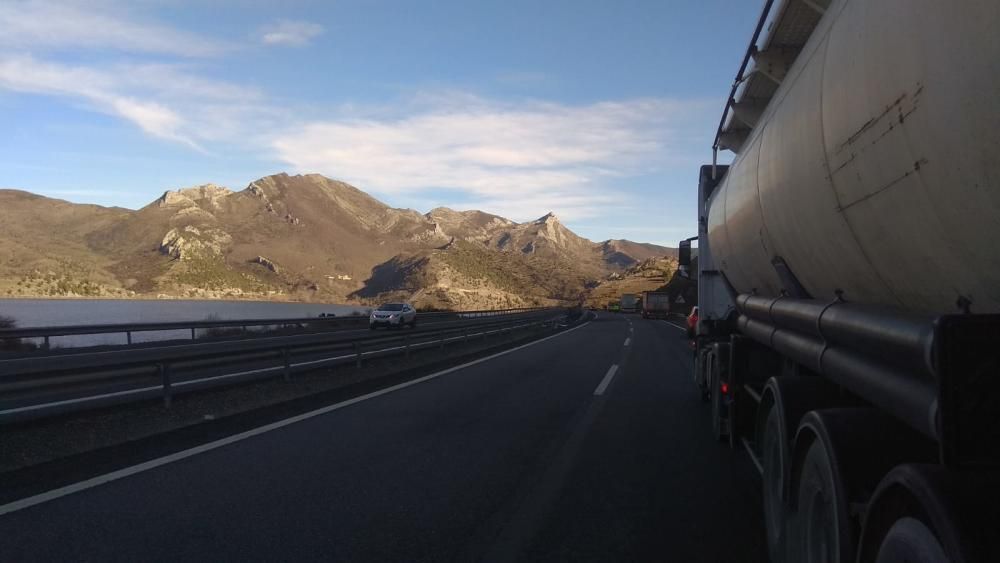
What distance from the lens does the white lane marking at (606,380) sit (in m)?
14.2

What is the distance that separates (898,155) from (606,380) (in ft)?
44.4

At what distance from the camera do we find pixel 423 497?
6555 millimetres

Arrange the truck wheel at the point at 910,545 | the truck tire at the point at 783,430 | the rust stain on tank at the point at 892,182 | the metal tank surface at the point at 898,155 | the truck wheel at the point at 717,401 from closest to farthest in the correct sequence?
the truck wheel at the point at 910,545 < the metal tank surface at the point at 898,155 < the rust stain on tank at the point at 892,182 < the truck tire at the point at 783,430 < the truck wheel at the point at 717,401

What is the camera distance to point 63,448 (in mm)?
8547

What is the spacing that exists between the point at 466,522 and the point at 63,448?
5552mm

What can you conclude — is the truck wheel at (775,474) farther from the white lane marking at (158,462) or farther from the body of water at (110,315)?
the body of water at (110,315)

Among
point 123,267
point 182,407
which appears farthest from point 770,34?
point 123,267

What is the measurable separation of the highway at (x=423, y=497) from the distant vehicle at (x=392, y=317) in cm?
3171

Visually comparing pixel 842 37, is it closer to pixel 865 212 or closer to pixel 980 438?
pixel 865 212

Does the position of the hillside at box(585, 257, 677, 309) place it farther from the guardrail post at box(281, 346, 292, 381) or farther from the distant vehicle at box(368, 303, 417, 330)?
the guardrail post at box(281, 346, 292, 381)

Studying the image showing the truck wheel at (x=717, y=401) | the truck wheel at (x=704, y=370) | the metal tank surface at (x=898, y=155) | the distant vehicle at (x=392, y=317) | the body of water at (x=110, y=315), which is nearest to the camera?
the metal tank surface at (x=898, y=155)

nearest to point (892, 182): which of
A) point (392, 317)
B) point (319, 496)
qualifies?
point (319, 496)

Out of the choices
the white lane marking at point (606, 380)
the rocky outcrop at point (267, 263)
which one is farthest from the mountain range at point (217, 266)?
the white lane marking at point (606, 380)

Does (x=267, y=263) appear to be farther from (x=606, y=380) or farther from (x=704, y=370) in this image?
(x=704, y=370)
